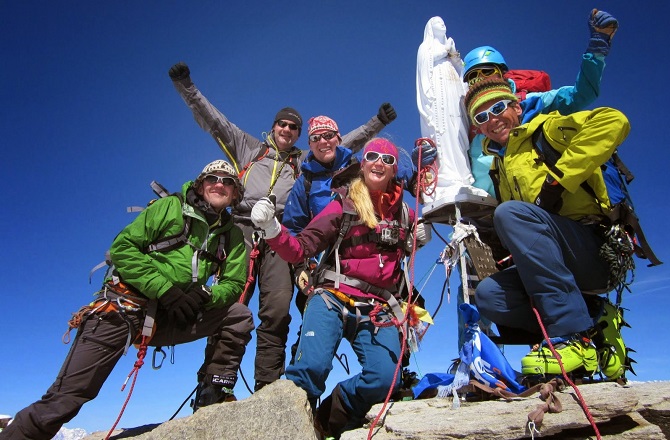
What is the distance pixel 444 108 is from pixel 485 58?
0.98m

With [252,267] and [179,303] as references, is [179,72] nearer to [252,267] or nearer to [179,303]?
[252,267]

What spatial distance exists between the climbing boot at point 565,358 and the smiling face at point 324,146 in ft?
10.4

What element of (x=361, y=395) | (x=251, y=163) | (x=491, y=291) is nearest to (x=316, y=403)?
(x=361, y=395)

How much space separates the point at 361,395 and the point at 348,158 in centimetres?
297

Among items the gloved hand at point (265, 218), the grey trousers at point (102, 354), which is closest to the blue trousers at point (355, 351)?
the gloved hand at point (265, 218)

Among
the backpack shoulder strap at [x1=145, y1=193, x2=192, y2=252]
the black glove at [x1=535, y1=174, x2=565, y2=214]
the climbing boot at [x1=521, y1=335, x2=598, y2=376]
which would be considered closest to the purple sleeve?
the backpack shoulder strap at [x1=145, y1=193, x2=192, y2=252]

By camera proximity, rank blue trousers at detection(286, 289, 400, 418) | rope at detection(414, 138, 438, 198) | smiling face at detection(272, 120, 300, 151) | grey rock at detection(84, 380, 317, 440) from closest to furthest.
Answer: grey rock at detection(84, 380, 317, 440), blue trousers at detection(286, 289, 400, 418), rope at detection(414, 138, 438, 198), smiling face at detection(272, 120, 300, 151)

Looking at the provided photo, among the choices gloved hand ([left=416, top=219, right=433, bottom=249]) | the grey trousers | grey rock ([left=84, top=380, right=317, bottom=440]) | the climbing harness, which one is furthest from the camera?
the climbing harness

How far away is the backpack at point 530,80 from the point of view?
6.40 m

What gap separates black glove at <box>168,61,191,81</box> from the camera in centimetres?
671

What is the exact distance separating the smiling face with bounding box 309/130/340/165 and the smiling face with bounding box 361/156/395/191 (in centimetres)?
105

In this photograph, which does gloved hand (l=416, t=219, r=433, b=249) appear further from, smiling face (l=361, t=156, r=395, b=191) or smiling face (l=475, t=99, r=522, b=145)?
smiling face (l=475, t=99, r=522, b=145)

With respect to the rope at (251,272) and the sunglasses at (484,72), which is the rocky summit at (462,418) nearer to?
the rope at (251,272)

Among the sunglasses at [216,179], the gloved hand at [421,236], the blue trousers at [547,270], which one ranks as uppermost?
the sunglasses at [216,179]
